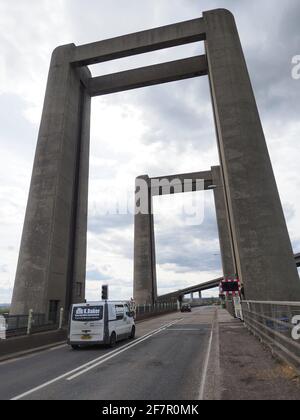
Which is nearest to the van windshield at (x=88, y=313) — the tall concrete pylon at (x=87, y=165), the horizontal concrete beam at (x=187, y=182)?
the tall concrete pylon at (x=87, y=165)

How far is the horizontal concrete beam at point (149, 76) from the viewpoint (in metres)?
35.0

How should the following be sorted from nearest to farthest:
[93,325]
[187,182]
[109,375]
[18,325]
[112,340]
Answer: [109,375]
[93,325]
[112,340]
[18,325]
[187,182]

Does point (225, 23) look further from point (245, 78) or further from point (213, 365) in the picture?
point (213, 365)

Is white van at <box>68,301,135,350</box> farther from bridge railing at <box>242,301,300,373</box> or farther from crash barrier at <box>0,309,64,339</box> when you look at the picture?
bridge railing at <box>242,301,300,373</box>

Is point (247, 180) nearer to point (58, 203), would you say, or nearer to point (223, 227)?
point (58, 203)

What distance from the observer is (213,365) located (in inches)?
348

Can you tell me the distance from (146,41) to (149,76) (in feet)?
16.9

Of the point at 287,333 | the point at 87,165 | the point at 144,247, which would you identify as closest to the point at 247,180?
the point at 287,333

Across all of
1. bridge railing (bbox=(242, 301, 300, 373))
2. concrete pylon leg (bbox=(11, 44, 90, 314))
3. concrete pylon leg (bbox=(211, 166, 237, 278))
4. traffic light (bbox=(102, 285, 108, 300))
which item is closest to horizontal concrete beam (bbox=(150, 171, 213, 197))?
concrete pylon leg (bbox=(211, 166, 237, 278))

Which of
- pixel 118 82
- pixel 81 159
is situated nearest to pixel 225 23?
pixel 118 82

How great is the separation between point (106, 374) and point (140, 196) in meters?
64.7

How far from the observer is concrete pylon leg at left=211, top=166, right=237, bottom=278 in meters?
57.8

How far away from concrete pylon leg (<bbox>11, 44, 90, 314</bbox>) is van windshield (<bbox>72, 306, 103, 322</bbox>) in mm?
9962

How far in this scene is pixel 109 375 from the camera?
863 cm
